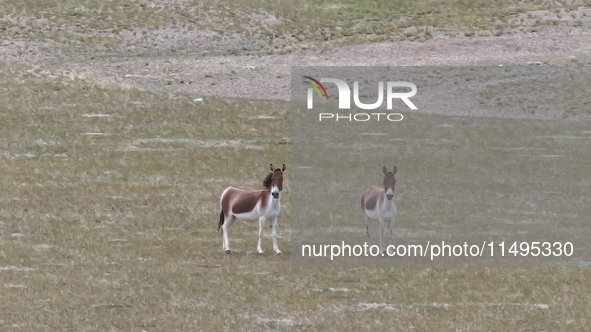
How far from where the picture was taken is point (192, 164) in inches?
1182

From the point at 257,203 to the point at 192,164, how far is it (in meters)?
10.8

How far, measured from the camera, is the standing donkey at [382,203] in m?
19.1

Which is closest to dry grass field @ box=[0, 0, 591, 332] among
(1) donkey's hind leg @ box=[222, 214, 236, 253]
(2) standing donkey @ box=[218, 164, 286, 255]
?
(1) donkey's hind leg @ box=[222, 214, 236, 253]

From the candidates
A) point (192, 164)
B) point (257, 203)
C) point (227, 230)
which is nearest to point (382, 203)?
point (257, 203)

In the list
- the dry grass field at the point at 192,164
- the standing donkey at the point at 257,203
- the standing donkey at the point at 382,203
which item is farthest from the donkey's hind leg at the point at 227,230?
the standing donkey at the point at 382,203

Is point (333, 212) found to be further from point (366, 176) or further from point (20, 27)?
point (20, 27)

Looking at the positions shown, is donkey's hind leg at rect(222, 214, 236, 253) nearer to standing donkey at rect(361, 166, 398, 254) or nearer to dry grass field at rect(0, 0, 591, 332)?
dry grass field at rect(0, 0, 591, 332)

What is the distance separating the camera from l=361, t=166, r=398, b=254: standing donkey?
19094mm

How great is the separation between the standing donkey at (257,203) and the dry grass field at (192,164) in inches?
28.8

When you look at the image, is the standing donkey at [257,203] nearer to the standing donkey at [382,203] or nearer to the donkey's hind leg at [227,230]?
the donkey's hind leg at [227,230]

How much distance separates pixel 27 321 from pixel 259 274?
371 cm

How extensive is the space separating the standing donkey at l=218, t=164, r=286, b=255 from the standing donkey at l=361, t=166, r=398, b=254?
1.43m

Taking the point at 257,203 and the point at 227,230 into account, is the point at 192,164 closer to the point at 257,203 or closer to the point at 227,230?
the point at 227,230

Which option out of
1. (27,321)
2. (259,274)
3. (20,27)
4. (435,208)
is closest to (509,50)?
(20,27)
